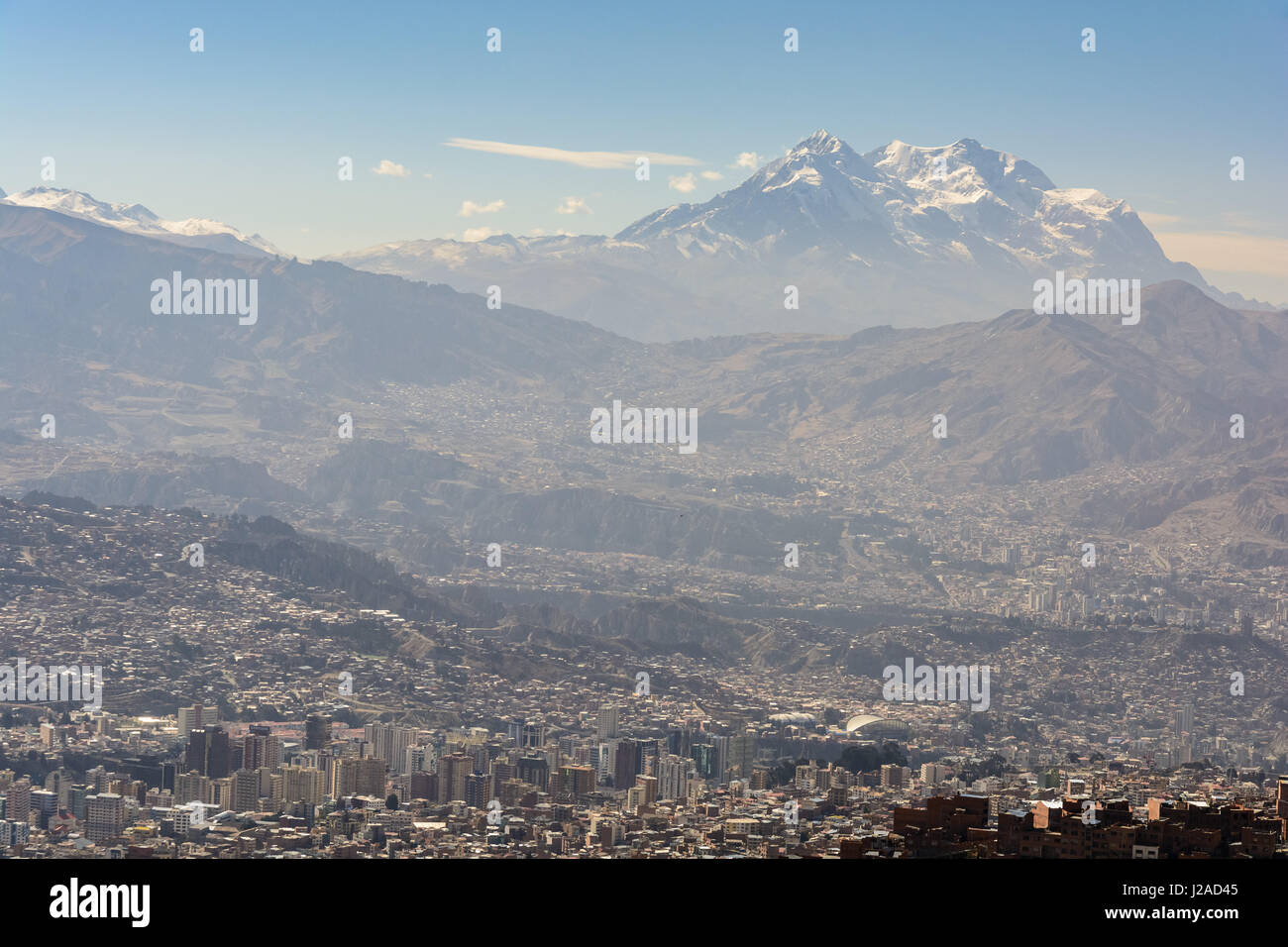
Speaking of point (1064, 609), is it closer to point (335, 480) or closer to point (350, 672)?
point (350, 672)

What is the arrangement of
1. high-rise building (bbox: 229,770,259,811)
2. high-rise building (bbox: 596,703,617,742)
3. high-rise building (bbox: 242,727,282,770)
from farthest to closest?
high-rise building (bbox: 596,703,617,742) < high-rise building (bbox: 242,727,282,770) < high-rise building (bbox: 229,770,259,811)

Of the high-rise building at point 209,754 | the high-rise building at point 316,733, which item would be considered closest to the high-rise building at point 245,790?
the high-rise building at point 209,754

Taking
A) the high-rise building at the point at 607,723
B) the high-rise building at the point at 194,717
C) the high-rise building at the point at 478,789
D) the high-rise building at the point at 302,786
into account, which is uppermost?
the high-rise building at the point at 302,786

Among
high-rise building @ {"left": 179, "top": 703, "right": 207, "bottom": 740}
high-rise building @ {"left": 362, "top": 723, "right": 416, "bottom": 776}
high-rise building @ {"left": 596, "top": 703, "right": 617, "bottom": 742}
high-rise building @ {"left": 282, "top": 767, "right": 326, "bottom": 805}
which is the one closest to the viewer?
high-rise building @ {"left": 282, "top": 767, "right": 326, "bottom": 805}

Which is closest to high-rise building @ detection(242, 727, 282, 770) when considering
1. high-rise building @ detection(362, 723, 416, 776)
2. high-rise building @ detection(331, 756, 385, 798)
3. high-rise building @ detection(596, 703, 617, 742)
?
high-rise building @ detection(331, 756, 385, 798)

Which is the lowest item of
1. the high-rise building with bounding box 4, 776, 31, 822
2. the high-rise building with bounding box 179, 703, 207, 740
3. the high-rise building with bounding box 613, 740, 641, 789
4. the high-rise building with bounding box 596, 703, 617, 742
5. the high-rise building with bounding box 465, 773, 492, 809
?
the high-rise building with bounding box 596, 703, 617, 742

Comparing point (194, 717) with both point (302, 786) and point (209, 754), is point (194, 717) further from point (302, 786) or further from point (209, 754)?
point (302, 786)

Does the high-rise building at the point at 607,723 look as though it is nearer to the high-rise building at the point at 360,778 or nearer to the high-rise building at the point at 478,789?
the high-rise building at the point at 478,789

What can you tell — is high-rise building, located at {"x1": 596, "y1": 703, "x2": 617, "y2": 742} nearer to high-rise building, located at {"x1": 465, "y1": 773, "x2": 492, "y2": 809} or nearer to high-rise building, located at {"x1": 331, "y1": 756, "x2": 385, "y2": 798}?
high-rise building, located at {"x1": 465, "y1": 773, "x2": 492, "y2": 809}

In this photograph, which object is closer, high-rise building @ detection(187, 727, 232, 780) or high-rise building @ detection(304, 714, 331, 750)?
high-rise building @ detection(187, 727, 232, 780)

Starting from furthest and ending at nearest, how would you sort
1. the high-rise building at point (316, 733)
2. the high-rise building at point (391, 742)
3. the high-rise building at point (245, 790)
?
the high-rise building at point (316, 733) < the high-rise building at point (391, 742) < the high-rise building at point (245, 790)
